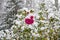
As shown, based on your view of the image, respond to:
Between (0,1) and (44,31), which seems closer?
(44,31)

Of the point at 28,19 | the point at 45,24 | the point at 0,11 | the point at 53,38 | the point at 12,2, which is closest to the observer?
the point at 28,19

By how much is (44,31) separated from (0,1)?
2404mm

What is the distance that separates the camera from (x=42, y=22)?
9.04 ft

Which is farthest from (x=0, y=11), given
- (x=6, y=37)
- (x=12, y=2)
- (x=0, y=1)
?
(x=6, y=37)

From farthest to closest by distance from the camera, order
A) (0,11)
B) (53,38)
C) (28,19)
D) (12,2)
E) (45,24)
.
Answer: (0,11), (12,2), (53,38), (45,24), (28,19)

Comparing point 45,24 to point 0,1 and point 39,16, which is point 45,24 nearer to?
point 39,16

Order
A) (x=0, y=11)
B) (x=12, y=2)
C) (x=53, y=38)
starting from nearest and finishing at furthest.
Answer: (x=53, y=38)
(x=12, y=2)
(x=0, y=11)

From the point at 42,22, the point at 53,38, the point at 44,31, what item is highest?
the point at 42,22

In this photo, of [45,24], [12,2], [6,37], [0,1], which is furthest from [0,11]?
[45,24]

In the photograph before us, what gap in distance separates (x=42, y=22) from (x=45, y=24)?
0.13 meters

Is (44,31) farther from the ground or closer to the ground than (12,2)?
closer to the ground

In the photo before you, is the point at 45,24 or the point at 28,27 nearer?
the point at 28,27

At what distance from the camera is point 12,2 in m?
4.42

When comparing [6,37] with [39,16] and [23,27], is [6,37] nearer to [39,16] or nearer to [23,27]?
[23,27]
